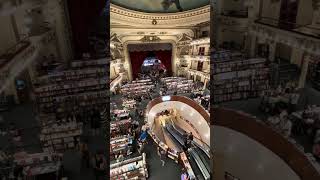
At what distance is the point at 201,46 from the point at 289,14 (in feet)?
1.44

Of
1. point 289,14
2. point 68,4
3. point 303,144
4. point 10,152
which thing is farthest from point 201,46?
point 10,152

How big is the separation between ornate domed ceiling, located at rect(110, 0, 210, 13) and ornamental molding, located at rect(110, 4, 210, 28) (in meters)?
0.01

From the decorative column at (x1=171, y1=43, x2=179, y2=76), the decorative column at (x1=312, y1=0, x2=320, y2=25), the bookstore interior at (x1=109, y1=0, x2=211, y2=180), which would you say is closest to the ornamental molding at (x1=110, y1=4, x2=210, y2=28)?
the bookstore interior at (x1=109, y1=0, x2=211, y2=180)

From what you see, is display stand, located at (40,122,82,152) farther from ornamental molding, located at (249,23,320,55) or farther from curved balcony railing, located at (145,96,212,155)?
ornamental molding, located at (249,23,320,55)

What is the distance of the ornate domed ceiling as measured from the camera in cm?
124

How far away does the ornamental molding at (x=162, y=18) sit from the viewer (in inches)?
49.2

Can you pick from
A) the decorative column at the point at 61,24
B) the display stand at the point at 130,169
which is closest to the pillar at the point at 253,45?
the display stand at the point at 130,169

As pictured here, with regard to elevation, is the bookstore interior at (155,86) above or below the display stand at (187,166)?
above

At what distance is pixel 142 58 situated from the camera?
1.32m

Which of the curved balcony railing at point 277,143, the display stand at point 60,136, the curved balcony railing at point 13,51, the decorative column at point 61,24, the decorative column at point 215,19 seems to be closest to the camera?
the curved balcony railing at point 13,51

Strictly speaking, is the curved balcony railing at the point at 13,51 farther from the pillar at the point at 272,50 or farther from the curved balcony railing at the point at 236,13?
the pillar at the point at 272,50

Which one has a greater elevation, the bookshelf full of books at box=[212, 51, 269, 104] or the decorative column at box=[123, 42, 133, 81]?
the decorative column at box=[123, 42, 133, 81]

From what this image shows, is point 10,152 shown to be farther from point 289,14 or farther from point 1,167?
point 289,14

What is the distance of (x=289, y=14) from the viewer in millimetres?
1307
